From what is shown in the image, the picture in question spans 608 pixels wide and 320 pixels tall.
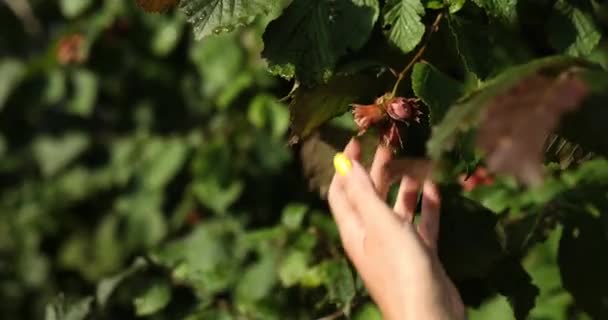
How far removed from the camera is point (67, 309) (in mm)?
2010

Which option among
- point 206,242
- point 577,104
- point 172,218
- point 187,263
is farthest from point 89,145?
point 577,104

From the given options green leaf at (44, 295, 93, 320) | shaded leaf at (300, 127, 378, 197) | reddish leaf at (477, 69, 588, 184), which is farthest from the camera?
green leaf at (44, 295, 93, 320)

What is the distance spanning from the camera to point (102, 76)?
4.04 meters

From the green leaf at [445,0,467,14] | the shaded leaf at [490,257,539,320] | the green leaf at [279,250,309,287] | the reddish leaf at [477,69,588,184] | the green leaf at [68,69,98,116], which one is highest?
the reddish leaf at [477,69,588,184]

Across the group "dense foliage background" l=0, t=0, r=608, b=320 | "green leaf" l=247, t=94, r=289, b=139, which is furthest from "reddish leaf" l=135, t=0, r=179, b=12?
"green leaf" l=247, t=94, r=289, b=139

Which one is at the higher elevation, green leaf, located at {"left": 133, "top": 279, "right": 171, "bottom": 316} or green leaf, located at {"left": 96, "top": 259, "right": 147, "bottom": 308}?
green leaf, located at {"left": 96, "top": 259, "right": 147, "bottom": 308}

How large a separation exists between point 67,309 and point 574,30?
3.02ft

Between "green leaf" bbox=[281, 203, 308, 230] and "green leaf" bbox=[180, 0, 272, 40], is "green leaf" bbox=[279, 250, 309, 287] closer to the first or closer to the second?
"green leaf" bbox=[281, 203, 308, 230]

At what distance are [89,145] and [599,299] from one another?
2866 mm

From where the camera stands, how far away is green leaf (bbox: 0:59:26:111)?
13.6ft

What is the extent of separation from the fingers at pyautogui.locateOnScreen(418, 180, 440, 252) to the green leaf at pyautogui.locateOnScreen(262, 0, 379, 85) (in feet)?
0.56

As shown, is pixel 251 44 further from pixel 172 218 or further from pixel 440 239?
pixel 440 239

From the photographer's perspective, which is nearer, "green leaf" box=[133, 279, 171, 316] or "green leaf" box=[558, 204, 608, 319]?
"green leaf" box=[558, 204, 608, 319]

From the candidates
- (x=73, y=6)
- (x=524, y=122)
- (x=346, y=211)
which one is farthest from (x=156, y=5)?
(x=73, y=6)
